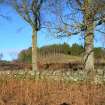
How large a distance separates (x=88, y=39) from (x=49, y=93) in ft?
31.9

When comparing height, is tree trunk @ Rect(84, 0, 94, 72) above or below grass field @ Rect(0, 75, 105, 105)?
above

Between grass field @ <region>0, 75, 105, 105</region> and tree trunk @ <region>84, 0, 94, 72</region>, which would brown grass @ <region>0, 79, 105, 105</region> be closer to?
grass field @ <region>0, 75, 105, 105</region>

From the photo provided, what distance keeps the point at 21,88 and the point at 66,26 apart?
26.3ft

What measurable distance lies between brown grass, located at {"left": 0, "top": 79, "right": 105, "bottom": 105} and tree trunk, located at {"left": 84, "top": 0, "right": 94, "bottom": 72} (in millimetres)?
6108

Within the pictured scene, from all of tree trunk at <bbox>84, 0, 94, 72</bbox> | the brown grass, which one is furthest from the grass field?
tree trunk at <bbox>84, 0, 94, 72</bbox>

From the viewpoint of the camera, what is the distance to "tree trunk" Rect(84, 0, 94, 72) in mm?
19744

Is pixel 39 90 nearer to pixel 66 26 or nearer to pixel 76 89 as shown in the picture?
pixel 76 89

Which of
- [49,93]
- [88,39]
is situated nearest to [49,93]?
[49,93]

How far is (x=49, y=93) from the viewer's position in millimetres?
12312

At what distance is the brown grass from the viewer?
1101 centimetres

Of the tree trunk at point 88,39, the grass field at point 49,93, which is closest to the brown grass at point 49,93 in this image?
the grass field at point 49,93

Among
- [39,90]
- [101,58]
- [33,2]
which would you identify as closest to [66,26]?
[33,2]

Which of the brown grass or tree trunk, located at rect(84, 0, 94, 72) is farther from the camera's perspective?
tree trunk, located at rect(84, 0, 94, 72)

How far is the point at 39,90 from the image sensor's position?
12.5m
